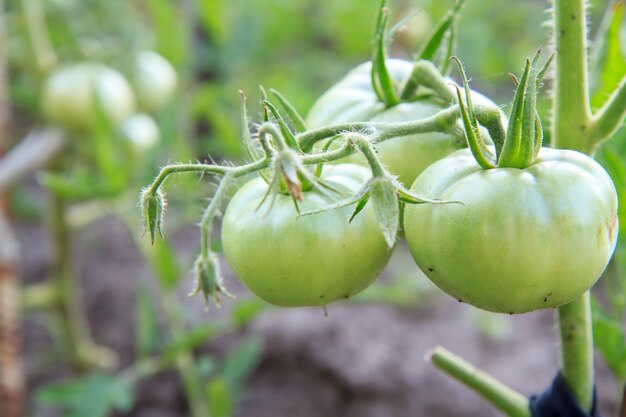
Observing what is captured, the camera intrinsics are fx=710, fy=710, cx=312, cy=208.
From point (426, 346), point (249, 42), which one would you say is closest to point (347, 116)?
point (426, 346)

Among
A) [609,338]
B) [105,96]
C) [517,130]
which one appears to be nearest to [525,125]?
[517,130]

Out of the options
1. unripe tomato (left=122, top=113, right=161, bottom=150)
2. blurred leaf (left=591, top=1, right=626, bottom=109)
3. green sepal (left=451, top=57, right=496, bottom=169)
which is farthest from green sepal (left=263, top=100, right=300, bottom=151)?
unripe tomato (left=122, top=113, right=161, bottom=150)

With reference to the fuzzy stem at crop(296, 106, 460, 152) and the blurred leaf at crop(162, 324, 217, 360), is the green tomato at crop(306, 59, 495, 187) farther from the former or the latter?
the blurred leaf at crop(162, 324, 217, 360)

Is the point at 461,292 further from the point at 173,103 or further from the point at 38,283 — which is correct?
the point at 38,283

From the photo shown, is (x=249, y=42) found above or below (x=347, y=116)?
above

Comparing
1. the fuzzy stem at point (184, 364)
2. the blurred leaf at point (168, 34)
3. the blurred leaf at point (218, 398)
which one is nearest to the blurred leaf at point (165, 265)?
the fuzzy stem at point (184, 364)

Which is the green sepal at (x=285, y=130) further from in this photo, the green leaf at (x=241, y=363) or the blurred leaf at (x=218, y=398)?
the green leaf at (x=241, y=363)
